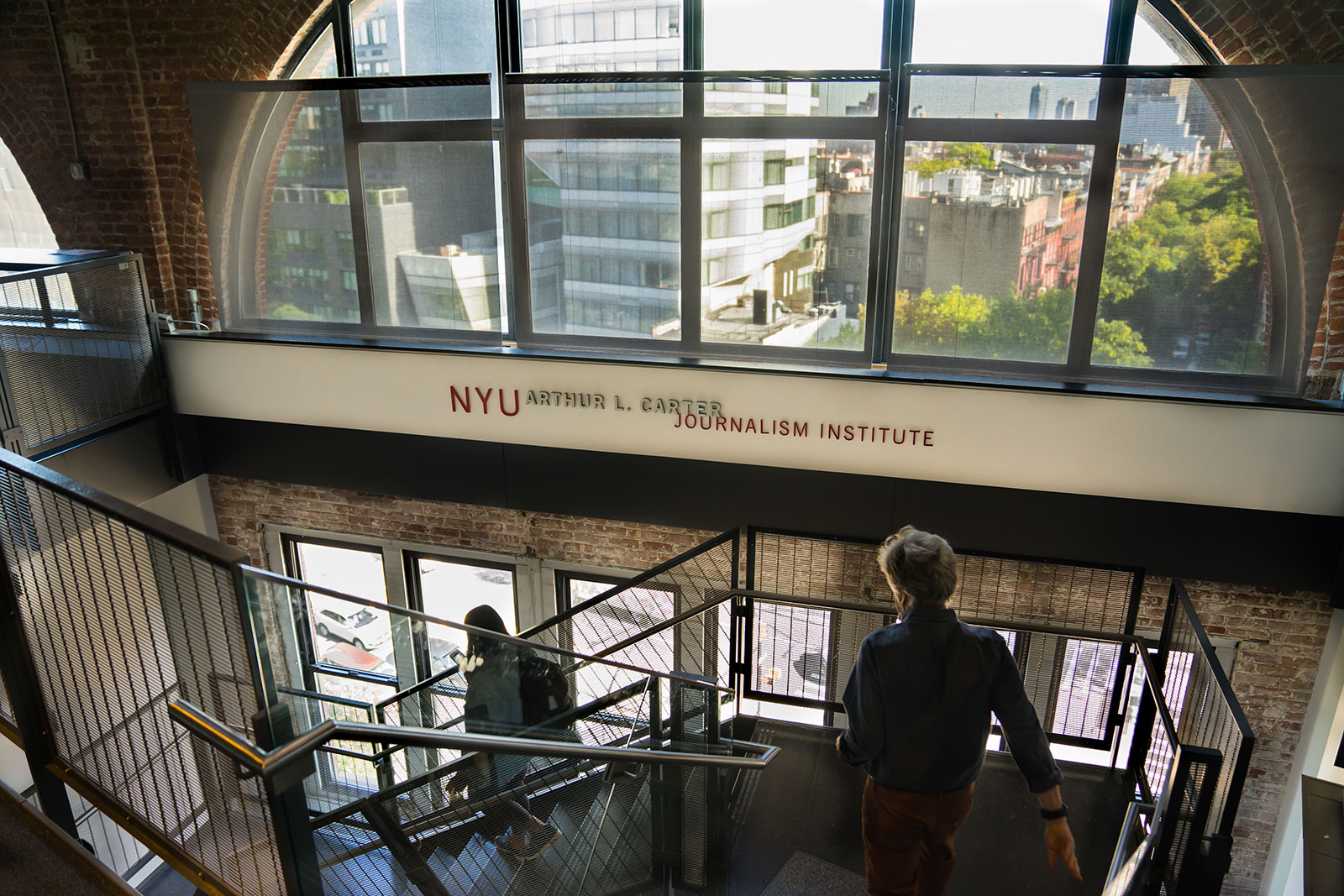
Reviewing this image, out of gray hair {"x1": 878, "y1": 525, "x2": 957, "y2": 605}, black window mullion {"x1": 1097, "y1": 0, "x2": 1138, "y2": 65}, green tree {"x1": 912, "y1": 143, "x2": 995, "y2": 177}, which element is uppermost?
black window mullion {"x1": 1097, "y1": 0, "x2": 1138, "y2": 65}

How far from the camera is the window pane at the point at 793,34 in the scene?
480 centimetres

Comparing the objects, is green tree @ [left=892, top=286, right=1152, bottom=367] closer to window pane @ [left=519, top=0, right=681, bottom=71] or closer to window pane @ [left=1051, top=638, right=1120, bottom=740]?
window pane @ [left=1051, top=638, right=1120, bottom=740]

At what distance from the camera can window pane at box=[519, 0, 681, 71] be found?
16.7 feet

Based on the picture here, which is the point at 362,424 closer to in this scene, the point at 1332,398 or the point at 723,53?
the point at 723,53

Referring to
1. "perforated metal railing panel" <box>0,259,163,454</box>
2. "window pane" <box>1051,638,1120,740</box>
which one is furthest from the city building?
"window pane" <box>1051,638,1120,740</box>

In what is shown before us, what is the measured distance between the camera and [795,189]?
4.95 metres

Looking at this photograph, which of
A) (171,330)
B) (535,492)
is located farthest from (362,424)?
(171,330)

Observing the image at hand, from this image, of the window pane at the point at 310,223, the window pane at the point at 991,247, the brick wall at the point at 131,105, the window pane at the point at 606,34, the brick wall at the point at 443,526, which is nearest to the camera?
the window pane at the point at 991,247

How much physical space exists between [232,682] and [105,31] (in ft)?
18.9

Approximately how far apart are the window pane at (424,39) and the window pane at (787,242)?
1522mm

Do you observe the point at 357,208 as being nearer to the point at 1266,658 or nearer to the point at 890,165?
the point at 890,165

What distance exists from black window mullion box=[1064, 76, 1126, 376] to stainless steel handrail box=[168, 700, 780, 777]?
115 inches

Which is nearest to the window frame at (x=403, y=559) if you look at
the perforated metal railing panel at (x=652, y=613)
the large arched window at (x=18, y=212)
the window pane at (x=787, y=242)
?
the perforated metal railing panel at (x=652, y=613)

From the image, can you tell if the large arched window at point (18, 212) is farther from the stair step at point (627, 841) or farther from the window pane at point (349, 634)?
the stair step at point (627, 841)
